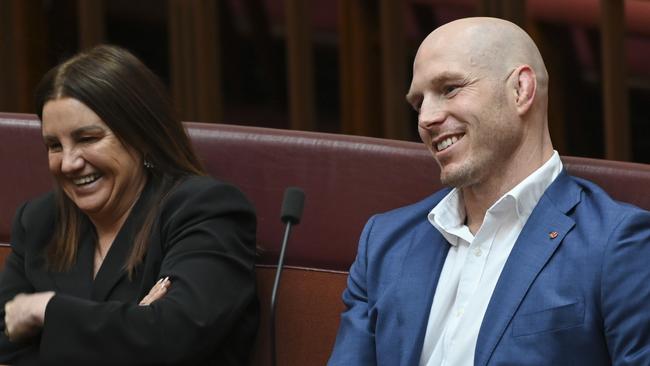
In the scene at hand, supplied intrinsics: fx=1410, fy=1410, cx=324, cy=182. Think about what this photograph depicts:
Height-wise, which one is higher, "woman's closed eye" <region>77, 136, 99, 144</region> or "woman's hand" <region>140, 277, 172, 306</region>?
"woman's closed eye" <region>77, 136, 99, 144</region>

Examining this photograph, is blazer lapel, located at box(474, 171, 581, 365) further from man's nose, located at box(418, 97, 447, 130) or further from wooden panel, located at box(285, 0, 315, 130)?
wooden panel, located at box(285, 0, 315, 130)

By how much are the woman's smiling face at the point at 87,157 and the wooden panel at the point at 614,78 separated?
2.81 ft

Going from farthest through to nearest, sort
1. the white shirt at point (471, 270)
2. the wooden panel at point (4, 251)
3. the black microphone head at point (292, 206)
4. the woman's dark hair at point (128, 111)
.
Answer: the wooden panel at point (4, 251) → the woman's dark hair at point (128, 111) → the black microphone head at point (292, 206) → the white shirt at point (471, 270)

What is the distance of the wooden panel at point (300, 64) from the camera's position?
270 centimetres

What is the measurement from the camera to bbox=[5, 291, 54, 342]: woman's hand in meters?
1.93

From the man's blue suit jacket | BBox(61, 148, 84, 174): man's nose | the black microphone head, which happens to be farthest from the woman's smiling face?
the man's blue suit jacket

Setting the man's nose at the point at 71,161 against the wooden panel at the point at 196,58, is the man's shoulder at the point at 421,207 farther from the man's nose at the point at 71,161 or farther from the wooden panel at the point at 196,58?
the wooden panel at the point at 196,58

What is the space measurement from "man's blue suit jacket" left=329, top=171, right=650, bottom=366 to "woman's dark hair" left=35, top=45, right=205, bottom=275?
404mm

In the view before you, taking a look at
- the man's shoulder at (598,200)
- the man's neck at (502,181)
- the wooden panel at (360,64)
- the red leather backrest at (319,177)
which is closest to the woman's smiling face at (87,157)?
the red leather backrest at (319,177)

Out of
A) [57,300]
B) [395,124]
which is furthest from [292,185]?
[395,124]

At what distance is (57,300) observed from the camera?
1912 mm

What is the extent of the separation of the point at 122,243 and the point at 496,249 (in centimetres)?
59

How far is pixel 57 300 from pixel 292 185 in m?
0.40

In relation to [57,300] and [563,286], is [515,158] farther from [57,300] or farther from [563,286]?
[57,300]
